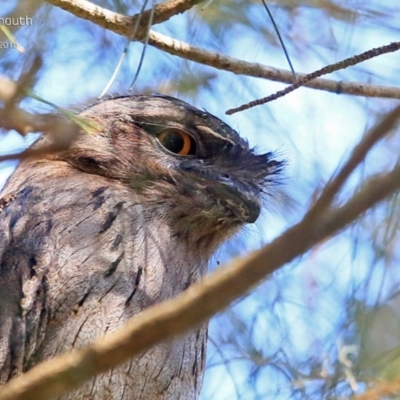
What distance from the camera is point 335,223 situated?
117 cm

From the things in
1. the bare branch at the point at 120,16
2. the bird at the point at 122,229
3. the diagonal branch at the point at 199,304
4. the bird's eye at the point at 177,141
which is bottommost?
the diagonal branch at the point at 199,304

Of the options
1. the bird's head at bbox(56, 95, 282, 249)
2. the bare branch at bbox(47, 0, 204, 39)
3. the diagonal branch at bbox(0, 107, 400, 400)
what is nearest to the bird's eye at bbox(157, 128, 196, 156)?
the bird's head at bbox(56, 95, 282, 249)

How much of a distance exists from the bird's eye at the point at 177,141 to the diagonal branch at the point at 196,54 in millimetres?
282

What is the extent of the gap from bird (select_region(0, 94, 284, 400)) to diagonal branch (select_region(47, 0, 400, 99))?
221mm

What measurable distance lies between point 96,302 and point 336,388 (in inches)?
40.7

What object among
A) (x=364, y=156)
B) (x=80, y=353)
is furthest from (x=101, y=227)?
(x=364, y=156)

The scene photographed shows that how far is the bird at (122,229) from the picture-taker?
2.39 meters

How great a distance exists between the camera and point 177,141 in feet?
10.0

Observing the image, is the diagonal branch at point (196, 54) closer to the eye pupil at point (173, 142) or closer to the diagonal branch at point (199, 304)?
the eye pupil at point (173, 142)

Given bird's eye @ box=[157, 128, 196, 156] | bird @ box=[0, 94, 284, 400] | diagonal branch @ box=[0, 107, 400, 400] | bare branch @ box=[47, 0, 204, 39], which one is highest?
bare branch @ box=[47, 0, 204, 39]

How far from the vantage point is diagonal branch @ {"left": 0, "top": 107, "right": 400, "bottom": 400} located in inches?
46.4

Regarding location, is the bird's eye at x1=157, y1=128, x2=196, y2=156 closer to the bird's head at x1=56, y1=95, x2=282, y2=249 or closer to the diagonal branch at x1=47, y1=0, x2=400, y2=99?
the bird's head at x1=56, y1=95, x2=282, y2=249

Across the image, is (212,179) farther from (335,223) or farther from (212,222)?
(335,223)

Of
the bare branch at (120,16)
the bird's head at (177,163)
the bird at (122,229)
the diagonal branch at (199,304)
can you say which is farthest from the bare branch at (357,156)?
the bird's head at (177,163)
